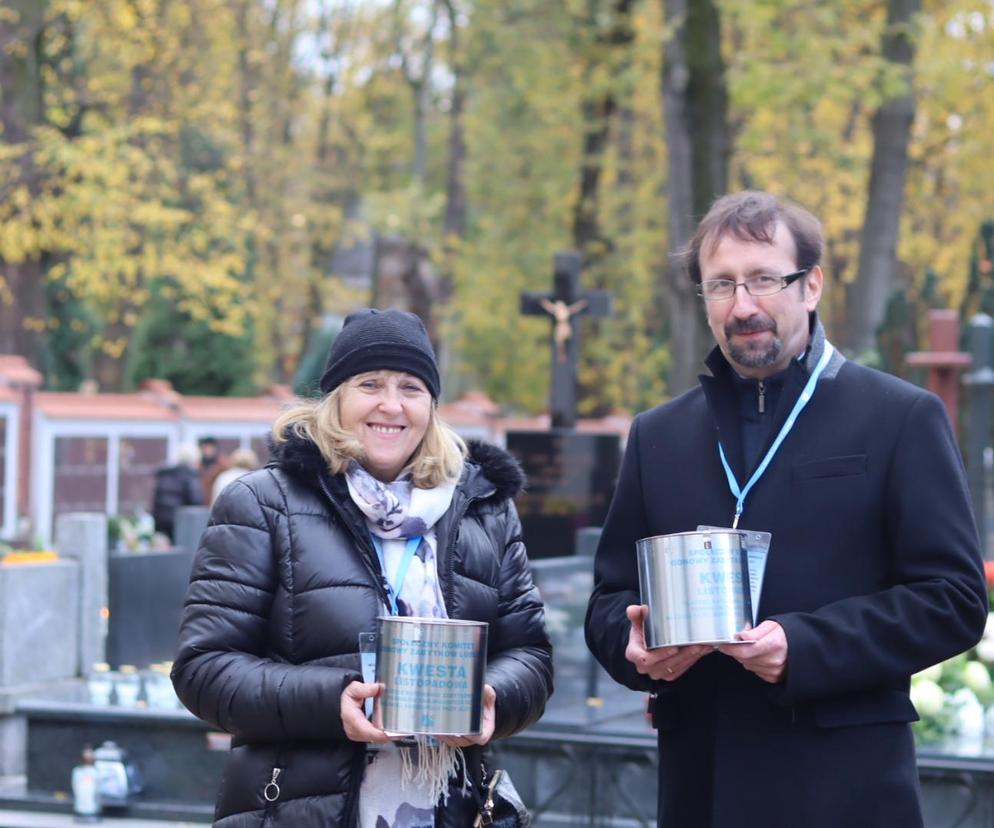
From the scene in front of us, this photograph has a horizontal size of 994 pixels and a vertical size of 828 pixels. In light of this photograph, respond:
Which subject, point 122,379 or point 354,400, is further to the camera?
point 122,379

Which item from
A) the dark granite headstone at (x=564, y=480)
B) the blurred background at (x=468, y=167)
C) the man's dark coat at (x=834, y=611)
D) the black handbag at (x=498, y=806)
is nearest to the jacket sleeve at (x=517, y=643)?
the black handbag at (x=498, y=806)

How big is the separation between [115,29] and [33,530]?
10239 millimetres

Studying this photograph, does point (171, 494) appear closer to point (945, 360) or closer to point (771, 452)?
point (945, 360)

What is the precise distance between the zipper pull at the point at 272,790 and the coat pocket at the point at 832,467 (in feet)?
4.08

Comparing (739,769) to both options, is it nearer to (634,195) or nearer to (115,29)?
(115,29)

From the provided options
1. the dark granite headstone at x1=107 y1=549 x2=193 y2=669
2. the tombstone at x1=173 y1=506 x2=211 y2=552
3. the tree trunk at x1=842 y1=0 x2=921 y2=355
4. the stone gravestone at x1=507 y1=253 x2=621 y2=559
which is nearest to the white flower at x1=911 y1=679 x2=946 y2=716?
the dark granite headstone at x1=107 y1=549 x2=193 y2=669

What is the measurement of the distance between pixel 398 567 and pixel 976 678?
505cm

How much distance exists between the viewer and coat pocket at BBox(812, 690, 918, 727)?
3.44 meters

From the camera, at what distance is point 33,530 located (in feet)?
64.4

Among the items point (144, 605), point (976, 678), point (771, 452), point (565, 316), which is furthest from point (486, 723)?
point (565, 316)

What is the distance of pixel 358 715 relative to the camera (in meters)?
3.42

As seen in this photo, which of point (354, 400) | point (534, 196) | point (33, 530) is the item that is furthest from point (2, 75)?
point (354, 400)

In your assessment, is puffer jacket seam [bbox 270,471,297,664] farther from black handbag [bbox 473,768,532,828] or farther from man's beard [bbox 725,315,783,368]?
man's beard [bbox 725,315,783,368]

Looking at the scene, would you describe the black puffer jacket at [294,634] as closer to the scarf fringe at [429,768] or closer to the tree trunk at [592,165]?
the scarf fringe at [429,768]
